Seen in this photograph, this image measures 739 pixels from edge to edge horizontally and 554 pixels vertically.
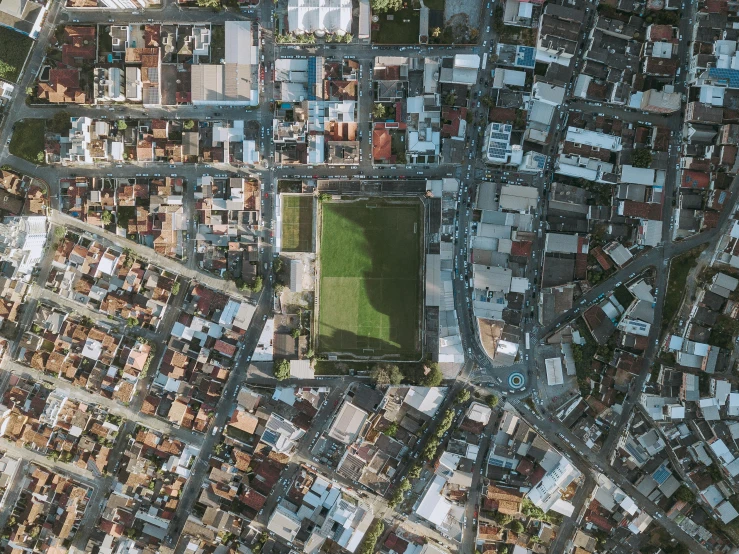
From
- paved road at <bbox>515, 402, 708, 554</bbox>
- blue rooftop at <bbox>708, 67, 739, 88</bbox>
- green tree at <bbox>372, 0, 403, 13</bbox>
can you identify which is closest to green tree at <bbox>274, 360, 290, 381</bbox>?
paved road at <bbox>515, 402, 708, 554</bbox>

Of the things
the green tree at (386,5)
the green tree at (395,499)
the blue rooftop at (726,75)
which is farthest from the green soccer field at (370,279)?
the blue rooftop at (726,75)

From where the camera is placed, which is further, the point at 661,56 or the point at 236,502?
the point at 236,502

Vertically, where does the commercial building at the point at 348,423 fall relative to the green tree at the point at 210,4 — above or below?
below

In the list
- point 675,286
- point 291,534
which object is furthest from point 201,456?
point 675,286

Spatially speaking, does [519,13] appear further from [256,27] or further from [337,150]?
[256,27]

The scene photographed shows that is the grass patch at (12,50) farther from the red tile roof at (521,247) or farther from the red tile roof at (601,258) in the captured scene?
the red tile roof at (601,258)

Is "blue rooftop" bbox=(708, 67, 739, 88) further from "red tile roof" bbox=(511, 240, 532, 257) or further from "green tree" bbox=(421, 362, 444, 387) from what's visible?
"green tree" bbox=(421, 362, 444, 387)
